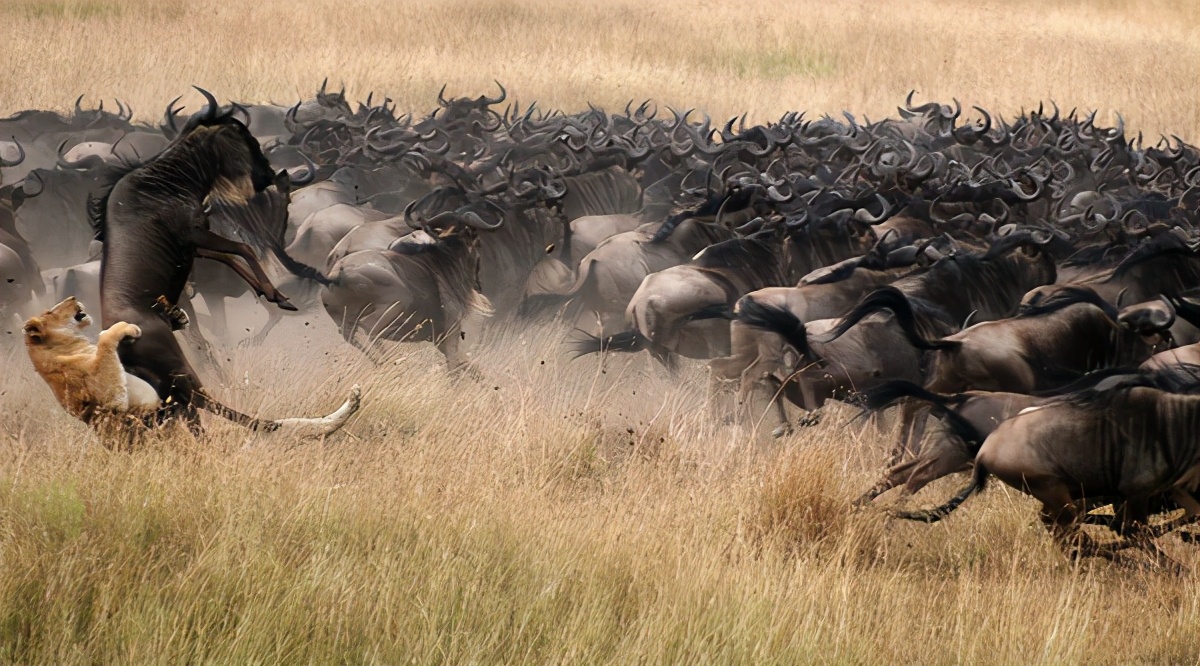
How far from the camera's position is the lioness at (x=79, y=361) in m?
5.59

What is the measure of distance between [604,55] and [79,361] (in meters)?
22.6

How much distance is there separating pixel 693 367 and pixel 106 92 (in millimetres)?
16127

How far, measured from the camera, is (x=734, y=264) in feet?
31.2

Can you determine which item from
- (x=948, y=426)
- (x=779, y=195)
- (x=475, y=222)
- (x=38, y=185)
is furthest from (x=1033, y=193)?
(x=38, y=185)

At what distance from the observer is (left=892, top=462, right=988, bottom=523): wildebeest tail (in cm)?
576

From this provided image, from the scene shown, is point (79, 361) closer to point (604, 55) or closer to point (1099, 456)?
point (1099, 456)

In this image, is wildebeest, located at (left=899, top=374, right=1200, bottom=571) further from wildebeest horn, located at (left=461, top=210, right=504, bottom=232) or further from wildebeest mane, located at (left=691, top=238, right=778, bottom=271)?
wildebeest horn, located at (left=461, top=210, right=504, bottom=232)

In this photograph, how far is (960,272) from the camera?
8.94m

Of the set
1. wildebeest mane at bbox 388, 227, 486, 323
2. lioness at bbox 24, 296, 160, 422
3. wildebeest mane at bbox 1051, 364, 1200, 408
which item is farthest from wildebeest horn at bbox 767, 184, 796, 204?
lioness at bbox 24, 296, 160, 422

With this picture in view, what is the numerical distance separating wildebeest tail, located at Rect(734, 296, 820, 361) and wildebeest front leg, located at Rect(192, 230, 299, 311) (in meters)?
2.75

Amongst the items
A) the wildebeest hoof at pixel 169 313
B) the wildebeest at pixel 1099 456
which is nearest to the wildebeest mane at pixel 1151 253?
the wildebeest at pixel 1099 456

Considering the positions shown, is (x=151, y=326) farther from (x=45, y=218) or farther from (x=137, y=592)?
(x=45, y=218)

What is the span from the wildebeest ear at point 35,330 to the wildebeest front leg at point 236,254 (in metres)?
1.05

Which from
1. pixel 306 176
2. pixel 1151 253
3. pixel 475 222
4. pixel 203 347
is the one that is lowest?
pixel 203 347
